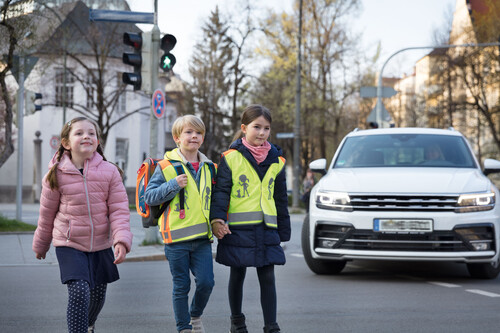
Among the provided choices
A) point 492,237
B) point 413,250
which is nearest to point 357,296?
point 413,250

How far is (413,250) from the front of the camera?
901 cm

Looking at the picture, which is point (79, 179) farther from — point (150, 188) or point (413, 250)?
point (413, 250)

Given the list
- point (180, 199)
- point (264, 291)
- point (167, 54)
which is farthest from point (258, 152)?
point (167, 54)

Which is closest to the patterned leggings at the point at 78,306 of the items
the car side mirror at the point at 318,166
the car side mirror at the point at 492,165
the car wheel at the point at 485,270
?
the car side mirror at the point at 318,166

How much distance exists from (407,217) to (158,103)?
6.55 metres

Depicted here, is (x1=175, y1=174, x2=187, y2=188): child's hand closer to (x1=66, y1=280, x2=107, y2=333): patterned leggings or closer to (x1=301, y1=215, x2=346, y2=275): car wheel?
(x1=66, y1=280, x2=107, y2=333): patterned leggings

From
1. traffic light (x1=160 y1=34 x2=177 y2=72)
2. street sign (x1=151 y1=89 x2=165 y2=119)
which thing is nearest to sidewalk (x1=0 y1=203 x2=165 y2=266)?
street sign (x1=151 y1=89 x2=165 y2=119)

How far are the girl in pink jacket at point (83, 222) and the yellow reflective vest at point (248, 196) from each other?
88 centimetres

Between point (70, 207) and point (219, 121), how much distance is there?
41.9 meters

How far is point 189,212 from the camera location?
18.5 feet

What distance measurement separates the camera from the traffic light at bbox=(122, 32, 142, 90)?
548 inches

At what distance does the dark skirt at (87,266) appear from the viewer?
4992mm

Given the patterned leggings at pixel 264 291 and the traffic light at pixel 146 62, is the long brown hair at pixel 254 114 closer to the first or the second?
the patterned leggings at pixel 264 291

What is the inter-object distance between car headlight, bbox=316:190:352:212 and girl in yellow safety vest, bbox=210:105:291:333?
3.49m
